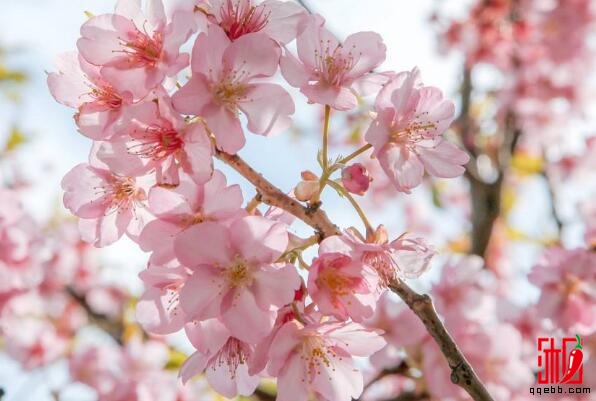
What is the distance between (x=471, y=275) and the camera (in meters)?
2.72

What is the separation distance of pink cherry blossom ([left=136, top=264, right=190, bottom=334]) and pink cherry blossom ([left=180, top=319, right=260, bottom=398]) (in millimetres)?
51

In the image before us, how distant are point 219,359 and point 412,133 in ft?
1.86

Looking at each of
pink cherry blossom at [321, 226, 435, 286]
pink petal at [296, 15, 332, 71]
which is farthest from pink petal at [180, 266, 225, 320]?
pink petal at [296, 15, 332, 71]

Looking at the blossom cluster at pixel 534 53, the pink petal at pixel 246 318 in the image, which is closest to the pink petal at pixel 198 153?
the pink petal at pixel 246 318

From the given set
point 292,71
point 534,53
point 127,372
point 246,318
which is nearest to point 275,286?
point 246,318

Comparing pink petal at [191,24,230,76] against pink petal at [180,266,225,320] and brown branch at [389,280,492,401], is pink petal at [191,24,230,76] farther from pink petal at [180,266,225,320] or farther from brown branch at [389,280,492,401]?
brown branch at [389,280,492,401]

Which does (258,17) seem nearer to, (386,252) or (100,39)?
(100,39)

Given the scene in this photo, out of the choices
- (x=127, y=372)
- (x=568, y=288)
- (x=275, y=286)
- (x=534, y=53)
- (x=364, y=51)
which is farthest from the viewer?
(x=534, y=53)

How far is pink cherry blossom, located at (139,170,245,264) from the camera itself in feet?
4.27

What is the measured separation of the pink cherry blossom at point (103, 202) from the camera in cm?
145

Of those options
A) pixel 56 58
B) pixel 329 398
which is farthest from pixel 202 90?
pixel 329 398

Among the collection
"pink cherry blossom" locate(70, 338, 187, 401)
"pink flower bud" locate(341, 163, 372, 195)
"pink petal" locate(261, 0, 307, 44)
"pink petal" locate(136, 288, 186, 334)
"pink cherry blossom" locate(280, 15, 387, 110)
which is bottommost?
"pink cherry blossom" locate(70, 338, 187, 401)

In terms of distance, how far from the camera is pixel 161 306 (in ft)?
4.74

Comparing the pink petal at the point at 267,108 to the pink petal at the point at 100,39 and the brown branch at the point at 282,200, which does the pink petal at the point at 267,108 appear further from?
the pink petal at the point at 100,39
